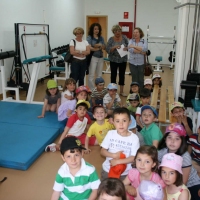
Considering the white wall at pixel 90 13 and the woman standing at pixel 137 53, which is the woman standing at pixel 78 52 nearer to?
the woman standing at pixel 137 53

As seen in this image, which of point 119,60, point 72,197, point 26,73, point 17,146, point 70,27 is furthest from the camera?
point 70,27

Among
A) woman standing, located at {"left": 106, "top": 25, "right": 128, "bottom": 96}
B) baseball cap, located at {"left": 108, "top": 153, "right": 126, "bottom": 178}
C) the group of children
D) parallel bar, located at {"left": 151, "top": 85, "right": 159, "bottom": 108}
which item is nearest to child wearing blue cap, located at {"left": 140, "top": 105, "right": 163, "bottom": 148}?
the group of children

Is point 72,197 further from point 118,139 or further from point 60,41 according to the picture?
point 60,41

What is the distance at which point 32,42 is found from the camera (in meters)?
7.18

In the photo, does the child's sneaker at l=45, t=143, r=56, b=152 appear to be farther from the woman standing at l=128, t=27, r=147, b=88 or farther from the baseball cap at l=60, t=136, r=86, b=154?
the woman standing at l=128, t=27, r=147, b=88

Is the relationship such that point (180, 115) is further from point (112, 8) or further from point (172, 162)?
point (112, 8)

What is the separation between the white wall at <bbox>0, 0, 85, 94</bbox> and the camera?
624cm

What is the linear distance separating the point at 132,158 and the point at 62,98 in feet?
7.98

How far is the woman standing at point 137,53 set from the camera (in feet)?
17.1

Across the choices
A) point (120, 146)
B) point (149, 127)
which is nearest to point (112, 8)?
point (149, 127)

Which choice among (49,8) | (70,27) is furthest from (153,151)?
(70,27)

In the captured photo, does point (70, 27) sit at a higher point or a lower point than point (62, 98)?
higher

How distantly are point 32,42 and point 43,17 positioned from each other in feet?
4.38

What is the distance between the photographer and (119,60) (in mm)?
5746
